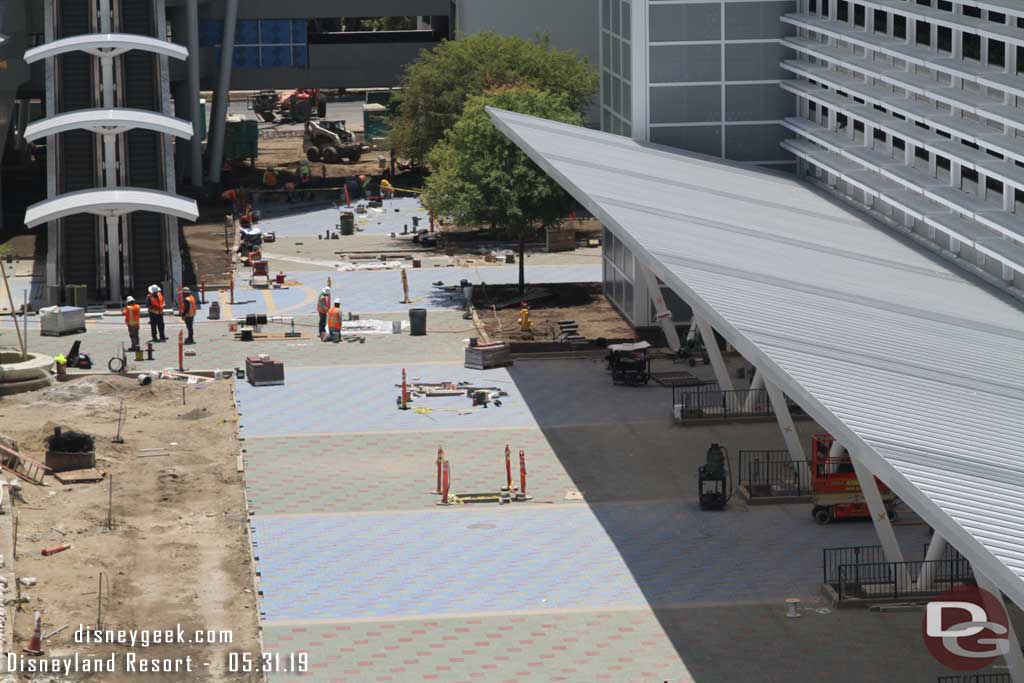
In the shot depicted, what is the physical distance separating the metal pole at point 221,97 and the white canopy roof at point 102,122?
79.9 feet

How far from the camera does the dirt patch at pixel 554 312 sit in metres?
59.7

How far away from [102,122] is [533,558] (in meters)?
32.4

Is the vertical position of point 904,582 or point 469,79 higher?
point 469,79

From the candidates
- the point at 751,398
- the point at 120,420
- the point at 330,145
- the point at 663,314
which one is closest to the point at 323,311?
the point at 663,314

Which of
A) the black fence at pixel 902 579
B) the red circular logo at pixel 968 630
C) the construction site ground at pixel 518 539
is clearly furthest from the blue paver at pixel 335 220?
the red circular logo at pixel 968 630

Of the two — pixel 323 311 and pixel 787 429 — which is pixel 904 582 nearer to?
pixel 787 429

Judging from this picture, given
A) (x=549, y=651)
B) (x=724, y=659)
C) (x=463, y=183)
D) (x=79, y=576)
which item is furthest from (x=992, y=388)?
(x=463, y=183)

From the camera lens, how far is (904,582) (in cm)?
3469

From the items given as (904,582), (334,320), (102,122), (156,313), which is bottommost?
(904,582)

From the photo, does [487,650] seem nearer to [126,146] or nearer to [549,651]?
[549,651]

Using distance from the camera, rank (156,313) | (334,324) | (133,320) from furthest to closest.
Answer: (334,324), (156,313), (133,320)

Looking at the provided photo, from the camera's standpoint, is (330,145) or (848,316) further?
(330,145)

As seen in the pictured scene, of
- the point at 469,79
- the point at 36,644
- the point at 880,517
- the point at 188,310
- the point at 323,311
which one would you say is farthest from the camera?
the point at 469,79

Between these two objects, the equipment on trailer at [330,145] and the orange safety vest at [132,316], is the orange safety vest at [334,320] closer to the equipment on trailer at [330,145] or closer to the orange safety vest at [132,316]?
the orange safety vest at [132,316]
